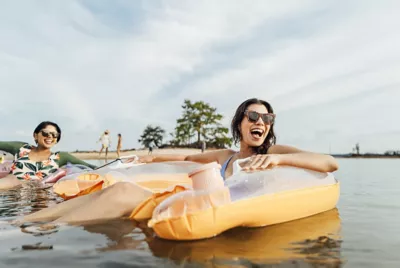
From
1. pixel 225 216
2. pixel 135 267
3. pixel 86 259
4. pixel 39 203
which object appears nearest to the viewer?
pixel 135 267

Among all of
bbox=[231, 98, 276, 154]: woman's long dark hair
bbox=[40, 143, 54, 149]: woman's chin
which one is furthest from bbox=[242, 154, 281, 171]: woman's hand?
bbox=[40, 143, 54, 149]: woman's chin

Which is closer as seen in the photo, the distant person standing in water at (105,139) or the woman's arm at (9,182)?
the woman's arm at (9,182)

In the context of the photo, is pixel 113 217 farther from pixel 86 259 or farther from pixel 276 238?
pixel 276 238

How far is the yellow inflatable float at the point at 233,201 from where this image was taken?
8.20 ft

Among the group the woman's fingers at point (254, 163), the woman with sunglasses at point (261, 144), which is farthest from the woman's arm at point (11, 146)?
the woman's fingers at point (254, 163)

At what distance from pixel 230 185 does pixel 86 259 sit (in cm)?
121

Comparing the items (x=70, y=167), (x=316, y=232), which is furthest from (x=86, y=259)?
(x=70, y=167)

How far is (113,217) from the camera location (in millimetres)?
3287

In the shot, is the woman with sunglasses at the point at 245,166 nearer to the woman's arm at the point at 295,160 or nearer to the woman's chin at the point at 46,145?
→ the woman's arm at the point at 295,160

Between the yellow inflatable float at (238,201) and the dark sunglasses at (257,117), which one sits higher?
the dark sunglasses at (257,117)

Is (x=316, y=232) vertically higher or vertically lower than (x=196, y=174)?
lower

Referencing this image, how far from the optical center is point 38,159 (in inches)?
287

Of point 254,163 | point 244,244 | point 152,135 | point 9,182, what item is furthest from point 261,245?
point 152,135

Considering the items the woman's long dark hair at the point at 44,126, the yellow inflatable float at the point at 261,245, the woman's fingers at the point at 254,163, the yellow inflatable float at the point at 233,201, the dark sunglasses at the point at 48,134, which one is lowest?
the yellow inflatable float at the point at 261,245
